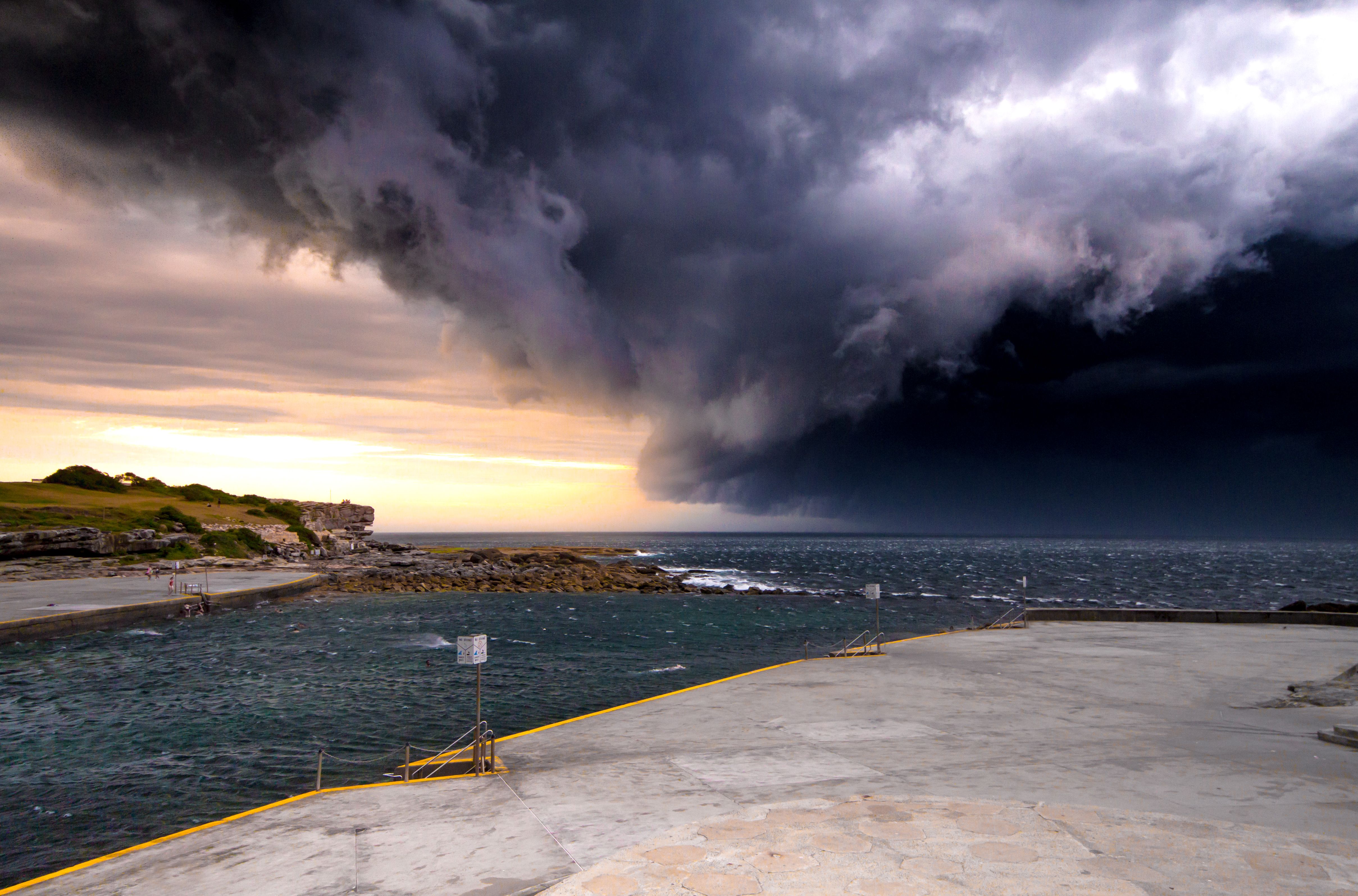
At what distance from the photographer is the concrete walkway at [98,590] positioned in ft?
152

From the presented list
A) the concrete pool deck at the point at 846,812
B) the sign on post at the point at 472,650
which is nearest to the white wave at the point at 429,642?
the concrete pool deck at the point at 846,812

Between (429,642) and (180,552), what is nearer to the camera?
(429,642)

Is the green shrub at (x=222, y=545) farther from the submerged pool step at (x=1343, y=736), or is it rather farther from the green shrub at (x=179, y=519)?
the submerged pool step at (x=1343, y=736)

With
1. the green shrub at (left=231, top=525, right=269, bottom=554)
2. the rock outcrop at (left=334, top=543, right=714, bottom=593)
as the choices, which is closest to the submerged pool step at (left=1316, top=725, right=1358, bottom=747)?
the rock outcrop at (left=334, top=543, right=714, bottom=593)

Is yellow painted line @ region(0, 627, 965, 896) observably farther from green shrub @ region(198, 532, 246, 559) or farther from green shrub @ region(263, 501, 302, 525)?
green shrub @ region(263, 501, 302, 525)

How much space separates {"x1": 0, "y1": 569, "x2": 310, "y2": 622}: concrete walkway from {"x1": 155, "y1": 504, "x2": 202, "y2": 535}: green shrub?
25.2 metres

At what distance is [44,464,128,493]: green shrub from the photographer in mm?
128375

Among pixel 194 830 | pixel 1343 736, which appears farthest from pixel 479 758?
pixel 1343 736

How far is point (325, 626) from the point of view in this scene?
4903 centimetres

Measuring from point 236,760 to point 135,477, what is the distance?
16136 cm

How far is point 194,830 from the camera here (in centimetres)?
1193

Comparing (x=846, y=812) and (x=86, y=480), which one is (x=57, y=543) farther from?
(x=846, y=812)

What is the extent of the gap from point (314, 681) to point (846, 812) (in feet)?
92.4

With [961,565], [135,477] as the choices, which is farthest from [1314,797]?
[135,477]
